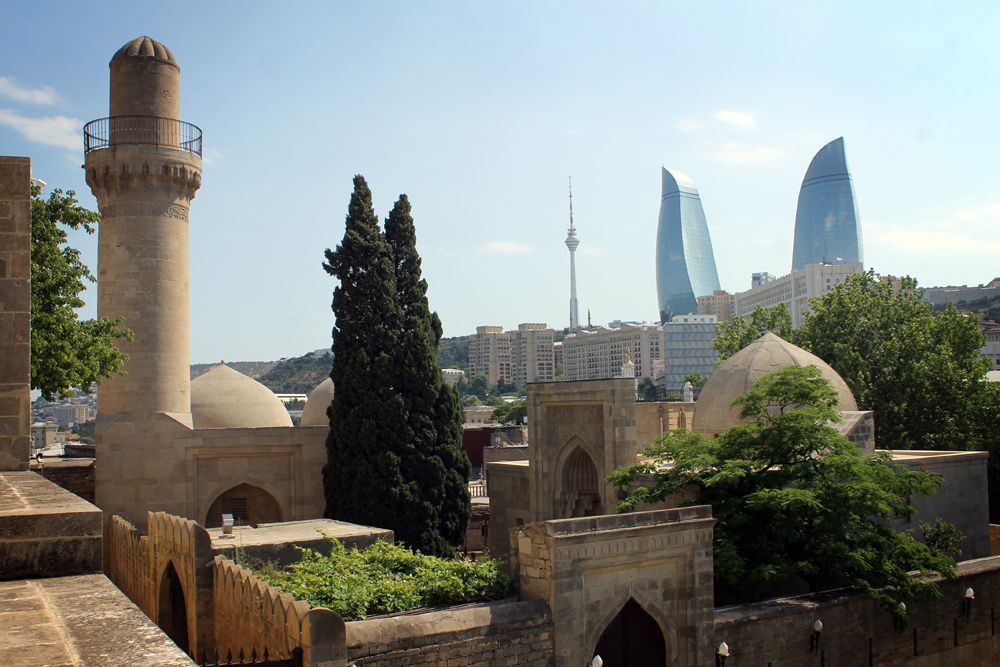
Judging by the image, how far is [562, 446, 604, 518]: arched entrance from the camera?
1978cm

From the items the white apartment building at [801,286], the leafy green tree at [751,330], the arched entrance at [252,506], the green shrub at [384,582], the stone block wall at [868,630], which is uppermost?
the white apartment building at [801,286]

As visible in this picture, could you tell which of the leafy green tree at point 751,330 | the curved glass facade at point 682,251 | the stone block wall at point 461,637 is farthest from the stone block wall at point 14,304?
the curved glass facade at point 682,251

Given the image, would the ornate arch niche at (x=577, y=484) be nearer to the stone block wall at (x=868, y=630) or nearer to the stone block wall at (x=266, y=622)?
the stone block wall at (x=868, y=630)

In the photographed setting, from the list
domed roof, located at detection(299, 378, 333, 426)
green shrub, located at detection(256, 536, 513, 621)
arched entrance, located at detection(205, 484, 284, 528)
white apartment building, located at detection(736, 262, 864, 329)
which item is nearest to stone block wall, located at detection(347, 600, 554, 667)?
green shrub, located at detection(256, 536, 513, 621)

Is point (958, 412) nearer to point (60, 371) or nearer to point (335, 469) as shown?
point (335, 469)

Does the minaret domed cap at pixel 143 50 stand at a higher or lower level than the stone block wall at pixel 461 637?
higher

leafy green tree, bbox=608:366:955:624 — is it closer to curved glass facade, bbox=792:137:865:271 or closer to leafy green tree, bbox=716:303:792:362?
leafy green tree, bbox=716:303:792:362

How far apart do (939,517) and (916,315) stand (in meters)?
13.5

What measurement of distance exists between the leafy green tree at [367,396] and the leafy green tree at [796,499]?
6.46 meters

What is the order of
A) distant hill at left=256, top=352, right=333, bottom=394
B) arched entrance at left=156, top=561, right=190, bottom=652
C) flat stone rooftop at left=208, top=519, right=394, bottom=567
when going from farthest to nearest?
distant hill at left=256, top=352, right=333, bottom=394
arched entrance at left=156, top=561, right=190, bottom=652
flat stone rooftop at left=208, top=519, right=394, bottom=567

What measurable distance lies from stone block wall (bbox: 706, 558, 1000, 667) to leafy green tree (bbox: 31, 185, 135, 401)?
42.1 feet

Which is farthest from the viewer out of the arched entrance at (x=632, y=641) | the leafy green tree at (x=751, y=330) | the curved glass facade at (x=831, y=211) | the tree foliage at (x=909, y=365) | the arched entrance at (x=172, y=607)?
the curved glass facade at (x=831, y=211)

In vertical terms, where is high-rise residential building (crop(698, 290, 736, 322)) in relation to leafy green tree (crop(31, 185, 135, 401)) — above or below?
above

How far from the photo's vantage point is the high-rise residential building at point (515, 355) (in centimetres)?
19138
